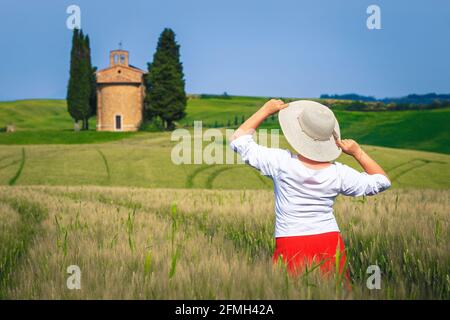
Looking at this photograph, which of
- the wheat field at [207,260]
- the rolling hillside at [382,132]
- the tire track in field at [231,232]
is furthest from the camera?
the rolling hillside at [382,132]

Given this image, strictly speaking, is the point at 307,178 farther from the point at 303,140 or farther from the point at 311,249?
the point at 311,249

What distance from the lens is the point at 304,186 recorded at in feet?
11.7

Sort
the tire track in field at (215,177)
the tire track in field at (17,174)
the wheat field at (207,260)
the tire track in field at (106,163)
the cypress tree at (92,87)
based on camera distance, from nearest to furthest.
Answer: the wheat field at (207,260)
the tire track in field at (17,174)
the tire track in field at (215,177)
the tire track in field at (106,163)
the cypress tree at (92,87)

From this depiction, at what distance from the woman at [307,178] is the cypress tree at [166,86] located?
181ft

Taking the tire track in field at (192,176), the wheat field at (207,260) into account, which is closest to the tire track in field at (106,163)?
the tire track in field at (192,176)

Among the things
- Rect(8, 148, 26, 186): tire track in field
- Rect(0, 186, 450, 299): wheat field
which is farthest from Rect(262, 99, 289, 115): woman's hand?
Rect(8, 148, 26, 186): tire track in field

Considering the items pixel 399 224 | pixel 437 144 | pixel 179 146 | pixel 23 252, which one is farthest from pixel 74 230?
pixel 437 144

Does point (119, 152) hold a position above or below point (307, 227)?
above

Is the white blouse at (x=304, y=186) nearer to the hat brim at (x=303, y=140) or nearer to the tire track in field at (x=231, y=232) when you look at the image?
the hat brim at (x=303, y=140)

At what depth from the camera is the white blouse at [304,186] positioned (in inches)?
139

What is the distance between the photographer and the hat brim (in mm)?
3506
